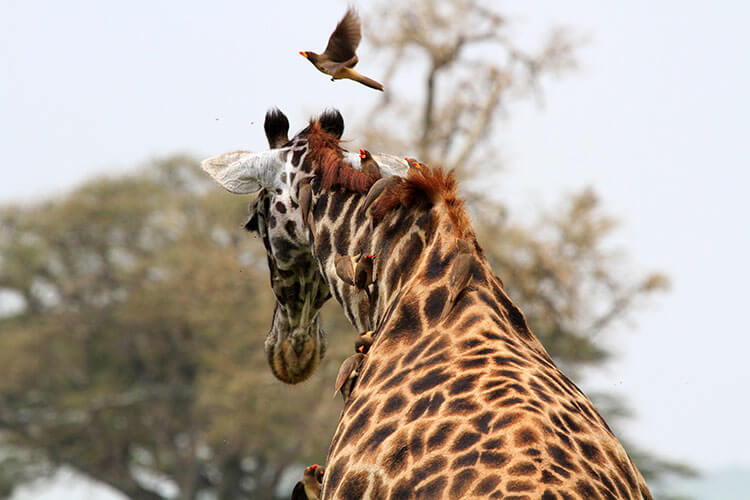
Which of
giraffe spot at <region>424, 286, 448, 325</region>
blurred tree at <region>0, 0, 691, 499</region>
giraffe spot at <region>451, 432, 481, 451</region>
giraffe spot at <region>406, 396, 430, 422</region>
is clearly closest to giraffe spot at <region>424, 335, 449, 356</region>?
giraffe spot at <region>424, 286, 448, 325</region>

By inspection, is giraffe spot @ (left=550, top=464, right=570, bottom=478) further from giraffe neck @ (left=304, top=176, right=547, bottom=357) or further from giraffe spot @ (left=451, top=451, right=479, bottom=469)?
giraffe neck @ (left=304, top=176, right=547, bottom=357)

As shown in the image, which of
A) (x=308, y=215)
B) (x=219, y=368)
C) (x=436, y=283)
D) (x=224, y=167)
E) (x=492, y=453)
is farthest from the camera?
(x=219, y=368)

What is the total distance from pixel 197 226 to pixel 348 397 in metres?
35.1

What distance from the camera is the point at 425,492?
2611mm

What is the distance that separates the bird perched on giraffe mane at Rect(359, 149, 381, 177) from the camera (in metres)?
4.15

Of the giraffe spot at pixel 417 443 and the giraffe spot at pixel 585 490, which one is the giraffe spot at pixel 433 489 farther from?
the giraffe spot at pixel 585 490

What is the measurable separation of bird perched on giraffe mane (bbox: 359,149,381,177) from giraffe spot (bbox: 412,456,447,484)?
1.71 m

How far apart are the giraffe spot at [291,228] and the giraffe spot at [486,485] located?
2117 mm

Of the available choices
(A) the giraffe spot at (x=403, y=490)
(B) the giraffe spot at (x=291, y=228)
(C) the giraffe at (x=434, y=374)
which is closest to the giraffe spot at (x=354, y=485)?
(C) the giraffe at (x=434, y=374)

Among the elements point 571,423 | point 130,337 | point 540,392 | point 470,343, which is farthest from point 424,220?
point 130,337

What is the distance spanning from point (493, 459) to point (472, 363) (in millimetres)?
477

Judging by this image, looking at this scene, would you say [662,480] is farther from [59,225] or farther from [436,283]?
[436,283]

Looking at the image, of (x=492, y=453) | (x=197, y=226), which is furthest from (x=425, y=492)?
(x=197, y=226)

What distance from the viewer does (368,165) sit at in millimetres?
4164
